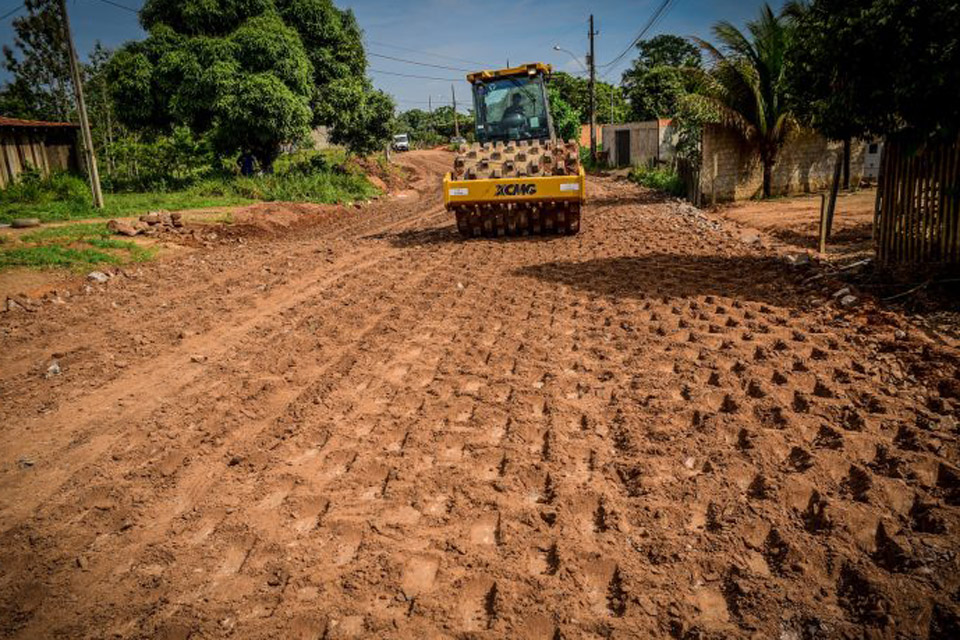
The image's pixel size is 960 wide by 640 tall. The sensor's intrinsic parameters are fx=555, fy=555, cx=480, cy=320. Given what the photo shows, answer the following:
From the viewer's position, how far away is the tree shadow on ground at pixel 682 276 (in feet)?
19.5

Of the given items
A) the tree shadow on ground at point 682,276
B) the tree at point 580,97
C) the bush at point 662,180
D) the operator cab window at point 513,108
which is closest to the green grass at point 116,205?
the operator cab window at point 513,108

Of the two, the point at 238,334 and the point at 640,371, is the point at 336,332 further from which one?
the point at 640,371

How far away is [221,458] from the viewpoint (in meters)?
3.36

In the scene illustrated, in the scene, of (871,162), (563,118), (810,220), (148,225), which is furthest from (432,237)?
(563,118)

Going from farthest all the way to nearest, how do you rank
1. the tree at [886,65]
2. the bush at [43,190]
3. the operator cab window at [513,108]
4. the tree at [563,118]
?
the tree at [563,118], the bush at [43,190], the operator cab window at [513,108], the tree at [886,65]

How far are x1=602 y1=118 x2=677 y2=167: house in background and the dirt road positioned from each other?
23.4 m

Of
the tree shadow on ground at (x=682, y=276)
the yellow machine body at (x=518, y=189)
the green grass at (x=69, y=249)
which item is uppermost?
the yellow machine body at (x=518, y=189)

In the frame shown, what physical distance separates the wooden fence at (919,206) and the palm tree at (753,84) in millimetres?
7938

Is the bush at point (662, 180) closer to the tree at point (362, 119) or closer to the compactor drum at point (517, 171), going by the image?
the compactor drum at point (517, 171)

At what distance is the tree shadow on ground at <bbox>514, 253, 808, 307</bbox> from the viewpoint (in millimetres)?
5934

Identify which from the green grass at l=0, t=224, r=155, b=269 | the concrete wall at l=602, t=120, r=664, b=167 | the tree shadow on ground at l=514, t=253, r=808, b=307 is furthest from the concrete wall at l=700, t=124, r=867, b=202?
the concrete wall at l=602, t=120, r=664, b=167

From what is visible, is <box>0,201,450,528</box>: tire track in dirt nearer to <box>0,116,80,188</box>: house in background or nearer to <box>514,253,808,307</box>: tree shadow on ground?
<box>514,253,808,307</box>: tree shadow on ground

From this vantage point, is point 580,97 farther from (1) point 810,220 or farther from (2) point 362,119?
(1) point 810,220

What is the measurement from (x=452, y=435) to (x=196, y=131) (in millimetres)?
18410
